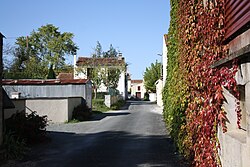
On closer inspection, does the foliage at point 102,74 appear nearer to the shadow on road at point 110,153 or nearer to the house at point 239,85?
the shadow on road at point 110,153

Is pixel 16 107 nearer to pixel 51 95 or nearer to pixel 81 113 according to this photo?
pixel 81 113

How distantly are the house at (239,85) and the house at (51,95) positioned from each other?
19047 millimetres

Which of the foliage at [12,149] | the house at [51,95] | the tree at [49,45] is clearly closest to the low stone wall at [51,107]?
the house at [51,95]

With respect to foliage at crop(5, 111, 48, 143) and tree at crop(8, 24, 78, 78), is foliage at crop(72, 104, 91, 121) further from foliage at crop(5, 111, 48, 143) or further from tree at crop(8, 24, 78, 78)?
tree at crop(8, 24, 78, 78)

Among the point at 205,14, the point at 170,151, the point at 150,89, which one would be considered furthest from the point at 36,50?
the point at 205,14

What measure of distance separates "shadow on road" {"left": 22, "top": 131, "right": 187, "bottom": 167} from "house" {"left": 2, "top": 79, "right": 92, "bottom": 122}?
30.3ft

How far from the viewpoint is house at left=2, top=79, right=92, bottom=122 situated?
23656 mm

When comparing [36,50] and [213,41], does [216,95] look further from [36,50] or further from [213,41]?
[36,50]

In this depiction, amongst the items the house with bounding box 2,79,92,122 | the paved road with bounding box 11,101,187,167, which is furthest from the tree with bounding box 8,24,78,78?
the paved road with bounding box 11,101,187,167

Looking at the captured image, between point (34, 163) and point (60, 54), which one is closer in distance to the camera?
point (34, 163)

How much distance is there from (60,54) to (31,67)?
13079mm

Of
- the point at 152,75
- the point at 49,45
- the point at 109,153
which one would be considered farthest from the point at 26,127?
the point at 152,75

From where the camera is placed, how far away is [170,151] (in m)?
11.1

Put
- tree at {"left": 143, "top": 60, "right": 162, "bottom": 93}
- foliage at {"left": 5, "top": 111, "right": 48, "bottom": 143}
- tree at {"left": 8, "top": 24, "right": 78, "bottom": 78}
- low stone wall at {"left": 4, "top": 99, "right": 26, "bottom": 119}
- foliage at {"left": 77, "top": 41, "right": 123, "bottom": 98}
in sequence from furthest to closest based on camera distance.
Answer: tree at {"left": 143, "top": 60, "right": 162, "bottom": 93}, tree at {"left": 8, "top": 24, "right": 78, "bottom": 78}, foliage at {"left": 77, "top": 41, "right": 123, "bottom": 98}, low stone wall at {"left": 4, "top": 99, "right": 26, "bottom": 119}, foliage at {"left": 5, "top": 111, "right": 48, "bottom": 143}
